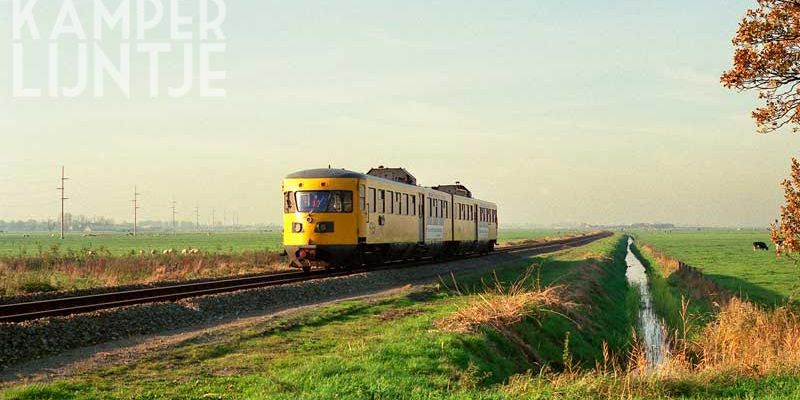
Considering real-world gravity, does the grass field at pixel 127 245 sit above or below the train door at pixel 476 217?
below

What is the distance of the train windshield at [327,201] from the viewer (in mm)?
26219

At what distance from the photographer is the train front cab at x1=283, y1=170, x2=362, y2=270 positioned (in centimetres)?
2614

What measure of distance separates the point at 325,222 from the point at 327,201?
0.72 m

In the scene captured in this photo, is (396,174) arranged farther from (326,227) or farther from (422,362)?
(422,362)

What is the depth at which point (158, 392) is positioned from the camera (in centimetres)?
927

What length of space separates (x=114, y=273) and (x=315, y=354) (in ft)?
61.5

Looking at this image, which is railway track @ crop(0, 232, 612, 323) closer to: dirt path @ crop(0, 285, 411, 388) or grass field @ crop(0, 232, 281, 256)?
dirt path @ crop(0, 285, 411, 388)

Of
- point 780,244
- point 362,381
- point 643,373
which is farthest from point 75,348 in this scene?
point 780,244

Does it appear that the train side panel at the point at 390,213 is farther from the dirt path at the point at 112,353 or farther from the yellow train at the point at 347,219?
the dirt path at the point at 112,353

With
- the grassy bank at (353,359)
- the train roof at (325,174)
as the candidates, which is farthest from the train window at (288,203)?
the grassy bank at (353,359)

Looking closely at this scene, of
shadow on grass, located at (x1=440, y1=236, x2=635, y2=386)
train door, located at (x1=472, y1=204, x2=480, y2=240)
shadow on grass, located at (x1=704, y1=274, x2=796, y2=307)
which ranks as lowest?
shadow on grass, located at (x1=704, y1=274, x2=796, y2=307)

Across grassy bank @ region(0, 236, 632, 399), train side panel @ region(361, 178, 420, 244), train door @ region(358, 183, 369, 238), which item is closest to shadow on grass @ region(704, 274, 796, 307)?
grassy bank @ region(0, 236, 632, 399)

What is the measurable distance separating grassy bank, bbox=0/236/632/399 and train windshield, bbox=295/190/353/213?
6961mm

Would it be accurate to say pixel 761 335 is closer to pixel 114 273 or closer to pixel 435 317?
pixel 435 317
